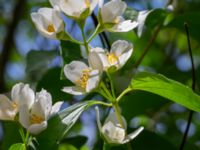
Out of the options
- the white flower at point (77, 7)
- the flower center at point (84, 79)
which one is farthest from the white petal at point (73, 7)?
the flower center at point (84, 79)

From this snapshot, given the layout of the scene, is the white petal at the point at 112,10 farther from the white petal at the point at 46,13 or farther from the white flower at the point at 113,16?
the white petal at the point at 46,13

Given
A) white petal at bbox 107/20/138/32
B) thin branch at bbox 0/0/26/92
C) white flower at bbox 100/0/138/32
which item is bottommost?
thin branch at bbox 0/0/26/92

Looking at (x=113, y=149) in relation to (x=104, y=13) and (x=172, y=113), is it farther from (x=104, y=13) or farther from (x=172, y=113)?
(x=172, y=113)

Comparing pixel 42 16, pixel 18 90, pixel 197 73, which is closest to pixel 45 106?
pixel 18 90

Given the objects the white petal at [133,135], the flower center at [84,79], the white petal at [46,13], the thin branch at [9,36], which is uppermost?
the white petal at [46,13]

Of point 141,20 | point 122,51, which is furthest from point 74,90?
point 141,20

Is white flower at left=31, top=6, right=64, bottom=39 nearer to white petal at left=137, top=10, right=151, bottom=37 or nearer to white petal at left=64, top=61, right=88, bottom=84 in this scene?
white petal at left=64, top=61, right=88, bottom=84

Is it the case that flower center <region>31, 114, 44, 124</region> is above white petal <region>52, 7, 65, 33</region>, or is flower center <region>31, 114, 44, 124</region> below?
below

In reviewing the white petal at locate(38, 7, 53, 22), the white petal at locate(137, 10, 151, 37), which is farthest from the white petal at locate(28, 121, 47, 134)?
the white petal at locate(137, 10, 151, 37)

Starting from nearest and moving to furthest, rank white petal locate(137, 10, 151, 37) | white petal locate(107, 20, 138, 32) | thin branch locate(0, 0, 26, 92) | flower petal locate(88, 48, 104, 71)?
flower petal locate(88, 48, 104, 71)
white petal locate(107, 20, 138, 32)
white petal locate(137, 10, 151, 37)
thin branch locate(0, 0, 26, 92)
